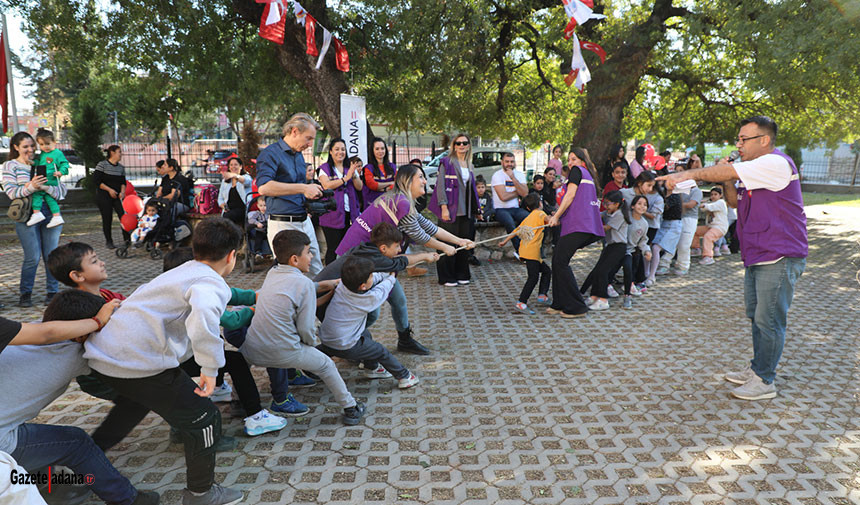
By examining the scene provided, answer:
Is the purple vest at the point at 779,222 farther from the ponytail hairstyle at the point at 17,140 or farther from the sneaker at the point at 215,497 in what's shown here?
the ponytail hairstyle at the point at 17,140

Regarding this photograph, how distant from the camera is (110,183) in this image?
984 centimetres

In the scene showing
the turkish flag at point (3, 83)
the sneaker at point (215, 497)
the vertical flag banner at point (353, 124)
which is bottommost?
the sneaker at point (215, 497)

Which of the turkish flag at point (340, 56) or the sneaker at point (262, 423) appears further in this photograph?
the turkish flag at point (340, 56)

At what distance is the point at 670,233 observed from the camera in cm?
796

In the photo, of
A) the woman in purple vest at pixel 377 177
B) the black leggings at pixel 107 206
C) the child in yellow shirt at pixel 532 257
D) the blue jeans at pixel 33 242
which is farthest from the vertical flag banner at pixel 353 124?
the blue jeans at pixel 33 242

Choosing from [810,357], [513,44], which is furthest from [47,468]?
[513,44]

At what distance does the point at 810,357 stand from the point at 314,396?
14.1 feet

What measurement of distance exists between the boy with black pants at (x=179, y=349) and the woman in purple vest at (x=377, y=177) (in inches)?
185

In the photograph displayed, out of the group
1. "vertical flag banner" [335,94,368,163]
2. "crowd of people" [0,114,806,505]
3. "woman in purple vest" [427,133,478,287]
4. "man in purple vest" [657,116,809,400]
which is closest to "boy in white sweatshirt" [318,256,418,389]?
"crowd of people" [0,114,806,505]

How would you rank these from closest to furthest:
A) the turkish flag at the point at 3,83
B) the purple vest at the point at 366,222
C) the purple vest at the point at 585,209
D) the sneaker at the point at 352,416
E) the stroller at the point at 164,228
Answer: the sneaker at the point at 352,416
the purple vest at the point at 366,222
the purple vest at the point at 585,209
the stroller at the point at 164,228
the turkish flag at the point at 3,83

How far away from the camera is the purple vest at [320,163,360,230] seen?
6562 millimetres

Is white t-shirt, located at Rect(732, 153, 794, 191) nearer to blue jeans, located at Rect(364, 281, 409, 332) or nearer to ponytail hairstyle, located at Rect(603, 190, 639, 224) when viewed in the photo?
ponytail hairstyle, located at Rect(603, 190, 639, 224)

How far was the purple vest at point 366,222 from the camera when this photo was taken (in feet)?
15.3

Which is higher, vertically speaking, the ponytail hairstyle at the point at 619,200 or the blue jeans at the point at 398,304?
the ponytail hairstyle at the point at 619,200
